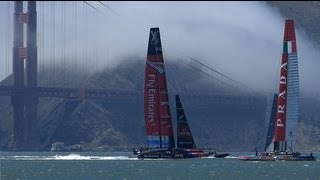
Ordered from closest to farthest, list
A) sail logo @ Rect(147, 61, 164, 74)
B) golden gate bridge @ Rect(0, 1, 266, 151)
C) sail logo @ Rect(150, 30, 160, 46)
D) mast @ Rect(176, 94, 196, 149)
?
sail logo @ Rect(147, 61, 164, 74) < sail logo @ Rect(150, 30, 160, 46) < mast @ Rect(176, 94, 196, 149) < golden gate bridge @ Rect(0, 1, 266, 151)

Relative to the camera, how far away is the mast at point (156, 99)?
12138 cm

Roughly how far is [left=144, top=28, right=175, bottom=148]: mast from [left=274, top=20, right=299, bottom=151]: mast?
11.3m

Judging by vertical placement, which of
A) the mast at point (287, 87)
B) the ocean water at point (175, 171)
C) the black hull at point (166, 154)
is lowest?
the ocean water at point (175, 171)

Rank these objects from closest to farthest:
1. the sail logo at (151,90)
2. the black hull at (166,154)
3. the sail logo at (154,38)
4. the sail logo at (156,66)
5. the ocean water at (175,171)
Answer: the ocean water at (175,171), the sail logo at (156,66), the sail logo at (151,90), the sail logo at (154,38), the black hull at (166,154)

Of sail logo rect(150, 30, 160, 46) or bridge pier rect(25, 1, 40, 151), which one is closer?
sail logo rect(150, 30, 160, 46)

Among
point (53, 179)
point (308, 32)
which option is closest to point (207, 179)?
point (53, 179)

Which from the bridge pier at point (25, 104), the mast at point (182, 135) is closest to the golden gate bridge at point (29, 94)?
the bridge pier at point (25, 104)

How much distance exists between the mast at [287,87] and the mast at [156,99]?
37.2 feet

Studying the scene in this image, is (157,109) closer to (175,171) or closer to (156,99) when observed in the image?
(156,99)

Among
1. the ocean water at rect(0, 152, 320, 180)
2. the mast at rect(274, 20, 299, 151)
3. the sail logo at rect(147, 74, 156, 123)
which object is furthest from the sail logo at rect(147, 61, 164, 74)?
the mast at rect(274, 20, 299, 151)

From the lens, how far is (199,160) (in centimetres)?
12356

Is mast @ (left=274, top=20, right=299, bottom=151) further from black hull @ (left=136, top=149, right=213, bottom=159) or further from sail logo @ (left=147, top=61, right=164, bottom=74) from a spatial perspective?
sail logo @ (left=147, top=61, right=164, bottom=74)

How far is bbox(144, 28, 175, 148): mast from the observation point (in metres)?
121

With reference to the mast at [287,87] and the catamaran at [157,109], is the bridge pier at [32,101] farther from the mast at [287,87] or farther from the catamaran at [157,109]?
the mast at [287,87]
